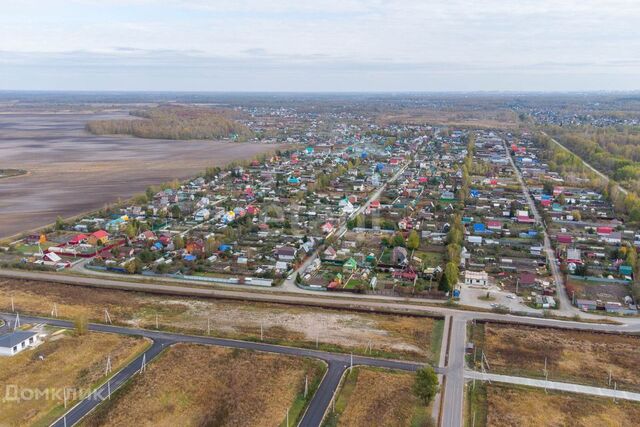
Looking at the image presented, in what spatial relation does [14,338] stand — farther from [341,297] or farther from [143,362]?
[341,297]

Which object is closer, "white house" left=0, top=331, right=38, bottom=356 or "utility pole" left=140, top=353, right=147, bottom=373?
"utility pole" left=140, top=353, right=147, bottom=373

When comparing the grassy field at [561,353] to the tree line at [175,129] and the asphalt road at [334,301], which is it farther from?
the tree line at [175,129]

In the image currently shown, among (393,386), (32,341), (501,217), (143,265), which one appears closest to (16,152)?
(143,265)

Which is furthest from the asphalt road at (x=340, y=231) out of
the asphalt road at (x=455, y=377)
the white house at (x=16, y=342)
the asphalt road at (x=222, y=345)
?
the white house at (x=16, y=342)

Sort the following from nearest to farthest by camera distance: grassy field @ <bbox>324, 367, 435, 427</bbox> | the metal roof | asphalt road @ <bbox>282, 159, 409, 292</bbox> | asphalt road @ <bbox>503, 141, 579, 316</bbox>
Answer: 1. grassy field @ <bbox>324, 367, 435, 427</bbox>
2. the metal roof
3. asphalt road @ <bbox>503, 141, 579, 316</bbox>
4. asphalt road @ <bbox>282, 159, 409, 292</bbox>

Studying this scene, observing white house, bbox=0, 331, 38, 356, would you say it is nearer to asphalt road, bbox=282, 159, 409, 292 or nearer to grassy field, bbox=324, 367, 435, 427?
asphalt road, bbox=282, 159, 409, 292

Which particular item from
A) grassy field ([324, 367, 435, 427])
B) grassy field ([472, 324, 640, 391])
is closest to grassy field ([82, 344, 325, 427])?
grassy field ([324, 367, 435, 427])
